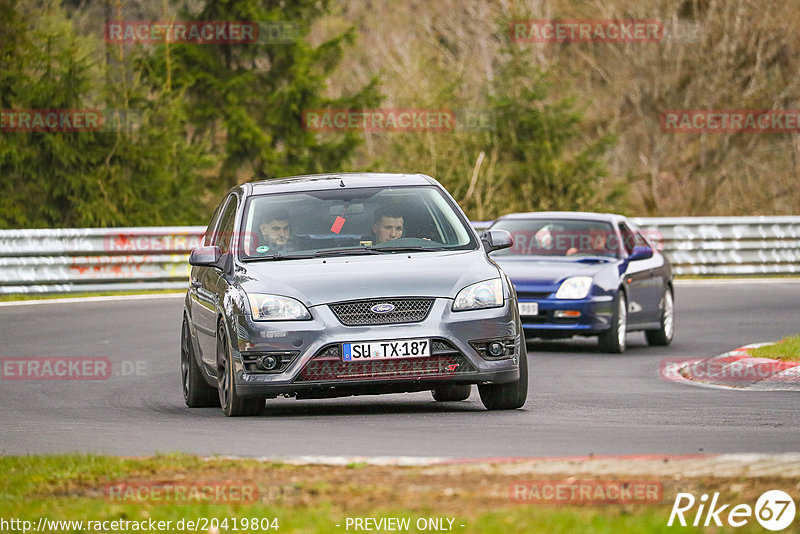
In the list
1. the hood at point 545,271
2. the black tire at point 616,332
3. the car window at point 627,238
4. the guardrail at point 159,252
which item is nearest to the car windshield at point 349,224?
the hood at point 545,271

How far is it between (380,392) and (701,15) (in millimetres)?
34665

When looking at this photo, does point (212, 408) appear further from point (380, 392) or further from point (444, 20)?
point (444, 20)

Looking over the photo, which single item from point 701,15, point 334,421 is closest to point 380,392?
point 334,421

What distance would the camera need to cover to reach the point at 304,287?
10055 mm

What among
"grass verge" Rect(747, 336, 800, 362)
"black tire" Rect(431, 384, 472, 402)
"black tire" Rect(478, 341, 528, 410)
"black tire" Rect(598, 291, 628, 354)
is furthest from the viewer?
"black tire" Rect(598, 291, 628, 354)

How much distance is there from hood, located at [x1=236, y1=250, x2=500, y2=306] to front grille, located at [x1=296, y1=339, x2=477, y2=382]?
352mm

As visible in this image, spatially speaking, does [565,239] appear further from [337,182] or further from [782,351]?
[337,182]

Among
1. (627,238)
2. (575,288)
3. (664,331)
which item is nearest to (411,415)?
(575,288)

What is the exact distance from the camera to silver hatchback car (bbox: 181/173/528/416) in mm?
9953

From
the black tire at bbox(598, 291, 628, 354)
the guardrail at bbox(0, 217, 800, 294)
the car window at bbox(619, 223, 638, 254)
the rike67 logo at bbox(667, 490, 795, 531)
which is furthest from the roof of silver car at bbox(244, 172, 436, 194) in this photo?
the guardrail at bbox(0, 217, 800, 294)

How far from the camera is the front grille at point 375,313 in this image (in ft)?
32.7

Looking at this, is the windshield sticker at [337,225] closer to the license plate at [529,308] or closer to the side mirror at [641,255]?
the license plate at [529,308]

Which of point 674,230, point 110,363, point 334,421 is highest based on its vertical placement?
point 334,421

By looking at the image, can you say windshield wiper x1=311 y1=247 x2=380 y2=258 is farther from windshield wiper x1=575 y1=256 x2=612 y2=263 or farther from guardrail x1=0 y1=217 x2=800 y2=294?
guardrail x1=0 y1=217 x2=800 y2=294
